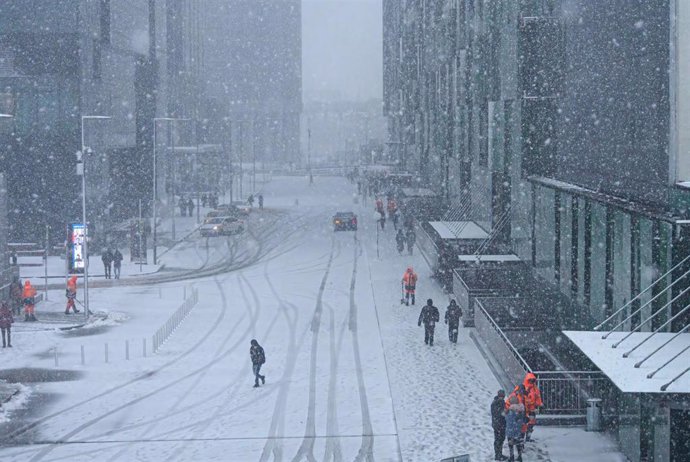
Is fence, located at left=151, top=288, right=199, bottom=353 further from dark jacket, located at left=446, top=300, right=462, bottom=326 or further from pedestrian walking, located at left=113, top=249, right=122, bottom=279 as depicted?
dark jacket, located at left=446, top=300, right=462, bottom=326

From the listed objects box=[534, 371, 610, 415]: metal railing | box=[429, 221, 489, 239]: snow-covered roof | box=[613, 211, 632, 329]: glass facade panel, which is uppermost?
box=[613, 211, 632, 329]: glass facade panel

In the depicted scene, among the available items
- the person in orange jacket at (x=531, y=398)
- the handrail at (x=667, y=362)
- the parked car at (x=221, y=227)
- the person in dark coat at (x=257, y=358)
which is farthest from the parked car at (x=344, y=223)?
the handrail at (x=667, y=362)

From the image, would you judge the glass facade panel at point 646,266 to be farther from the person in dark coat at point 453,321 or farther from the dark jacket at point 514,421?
the person in dark coat at point 453,321

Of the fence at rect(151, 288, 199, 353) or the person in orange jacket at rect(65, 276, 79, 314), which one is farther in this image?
the person in orange jacket at rect(65, 276, 79, 314)

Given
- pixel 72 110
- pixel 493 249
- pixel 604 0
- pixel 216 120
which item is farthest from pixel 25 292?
pixel 216 120

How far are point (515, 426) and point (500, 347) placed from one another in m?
6.33

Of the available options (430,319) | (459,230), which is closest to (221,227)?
(459,230)

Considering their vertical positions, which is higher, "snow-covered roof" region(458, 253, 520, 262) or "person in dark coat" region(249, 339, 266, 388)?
"snow-covered roof" region(458, 253, 520, 262)

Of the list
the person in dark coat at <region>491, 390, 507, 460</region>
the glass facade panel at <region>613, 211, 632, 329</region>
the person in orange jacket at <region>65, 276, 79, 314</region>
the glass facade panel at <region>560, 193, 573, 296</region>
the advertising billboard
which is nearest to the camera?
the person in dark coat at <region>491, 390, 507, 460</region>

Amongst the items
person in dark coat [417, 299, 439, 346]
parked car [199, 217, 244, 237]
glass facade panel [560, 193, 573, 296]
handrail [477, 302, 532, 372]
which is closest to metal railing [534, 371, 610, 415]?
handrail [477, 302, 532, 372]

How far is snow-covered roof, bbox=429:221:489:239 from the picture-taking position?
136 feet

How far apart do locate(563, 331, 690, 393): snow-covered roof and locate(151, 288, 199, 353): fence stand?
1264cm

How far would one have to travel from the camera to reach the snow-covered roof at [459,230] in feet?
136

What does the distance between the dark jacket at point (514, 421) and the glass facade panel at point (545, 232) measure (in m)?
11.9
